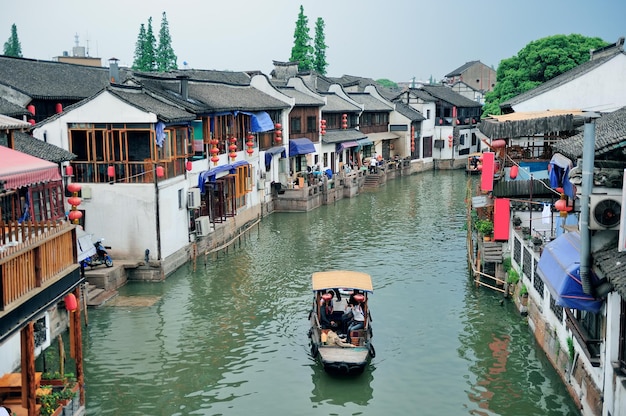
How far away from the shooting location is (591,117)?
543 inches

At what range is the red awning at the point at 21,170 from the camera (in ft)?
39.4

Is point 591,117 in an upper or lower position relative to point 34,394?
upper

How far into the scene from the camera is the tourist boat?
18281 millimetres

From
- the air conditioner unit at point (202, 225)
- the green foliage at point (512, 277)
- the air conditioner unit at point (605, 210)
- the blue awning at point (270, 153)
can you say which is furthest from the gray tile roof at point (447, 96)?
the air conditioner unit at point (605, 210)

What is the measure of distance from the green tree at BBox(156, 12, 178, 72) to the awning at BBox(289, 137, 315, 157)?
175 ft

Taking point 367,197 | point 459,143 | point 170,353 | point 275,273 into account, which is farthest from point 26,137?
point 459,143

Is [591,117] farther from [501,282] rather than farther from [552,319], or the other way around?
[501,282]

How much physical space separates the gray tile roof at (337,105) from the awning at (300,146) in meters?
6.20

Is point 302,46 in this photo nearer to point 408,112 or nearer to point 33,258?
point 408,112

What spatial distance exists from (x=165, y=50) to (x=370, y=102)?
43.6 metres

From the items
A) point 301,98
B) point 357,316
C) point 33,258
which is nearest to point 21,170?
point 33,258

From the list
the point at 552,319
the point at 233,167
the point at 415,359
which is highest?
the point at 233,167

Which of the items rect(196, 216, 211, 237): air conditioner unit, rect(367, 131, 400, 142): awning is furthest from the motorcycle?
rect(367, 131, 400, 142): awning

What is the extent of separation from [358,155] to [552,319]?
43.8 meters
